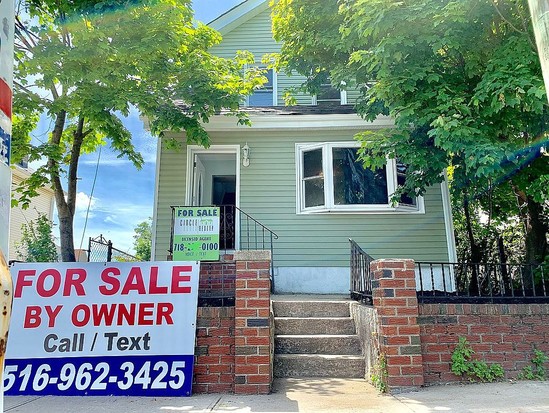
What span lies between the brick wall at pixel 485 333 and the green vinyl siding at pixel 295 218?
3.39 m

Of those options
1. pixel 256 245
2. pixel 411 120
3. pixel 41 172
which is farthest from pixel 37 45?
pixel 411 120

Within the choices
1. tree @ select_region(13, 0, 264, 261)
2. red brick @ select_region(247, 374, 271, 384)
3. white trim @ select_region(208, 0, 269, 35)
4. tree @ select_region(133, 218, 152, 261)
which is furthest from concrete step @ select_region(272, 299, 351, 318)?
tree @ select_region(133, 218, 152, 261)

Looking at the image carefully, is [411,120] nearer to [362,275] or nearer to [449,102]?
[449,102]

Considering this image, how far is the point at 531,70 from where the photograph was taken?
179 inches

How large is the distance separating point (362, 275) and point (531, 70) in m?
3.14

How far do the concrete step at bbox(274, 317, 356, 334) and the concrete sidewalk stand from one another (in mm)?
1037

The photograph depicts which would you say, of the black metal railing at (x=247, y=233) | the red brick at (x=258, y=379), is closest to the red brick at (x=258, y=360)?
the red brick at (x=258, y=379)

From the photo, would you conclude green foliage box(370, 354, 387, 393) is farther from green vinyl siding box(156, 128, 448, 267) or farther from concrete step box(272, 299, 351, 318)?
green vinyl siding box(156, 128, 448, 267)

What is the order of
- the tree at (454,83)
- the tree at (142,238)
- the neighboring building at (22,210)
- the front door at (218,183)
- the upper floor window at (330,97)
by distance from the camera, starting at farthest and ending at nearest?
the tree at (142,238), the neighboring building at (22,210), the upper floor window at (330,97), the front door at (218,183), the tree at (454,83)

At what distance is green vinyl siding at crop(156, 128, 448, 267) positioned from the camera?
24.6 ft

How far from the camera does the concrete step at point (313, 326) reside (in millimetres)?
4910

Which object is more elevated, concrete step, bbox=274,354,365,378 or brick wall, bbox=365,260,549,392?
brick wall, bbox=365,260,549,392

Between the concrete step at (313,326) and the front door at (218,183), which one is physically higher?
the front door at (218,183)

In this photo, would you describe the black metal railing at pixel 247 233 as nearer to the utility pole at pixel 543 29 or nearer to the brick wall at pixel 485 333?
the brick wall at pixel 485 333
